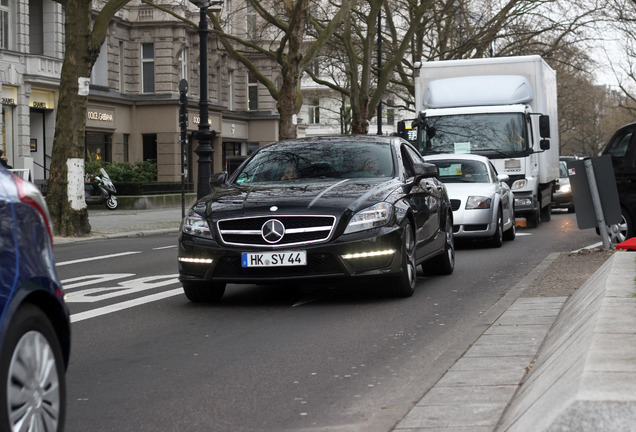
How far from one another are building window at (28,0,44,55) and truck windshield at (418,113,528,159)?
76.5 feet

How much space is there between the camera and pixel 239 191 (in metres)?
10.5

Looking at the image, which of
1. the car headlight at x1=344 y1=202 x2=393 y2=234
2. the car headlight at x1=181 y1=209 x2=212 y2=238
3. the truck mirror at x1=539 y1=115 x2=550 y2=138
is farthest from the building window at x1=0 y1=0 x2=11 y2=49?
the car headlight at x1=344 y1=202 x2=393 y2=234

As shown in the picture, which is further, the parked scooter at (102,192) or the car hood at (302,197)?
the parked scooter at (102,192)

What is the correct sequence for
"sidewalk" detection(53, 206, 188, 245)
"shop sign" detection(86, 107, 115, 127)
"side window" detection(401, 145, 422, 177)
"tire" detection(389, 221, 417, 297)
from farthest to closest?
"shop sign" detection(86, 107, 115, 127) < "sidewalk" detection(53, 206, 188, 245) < "side window" detection(401, 145, 422, 177) < "tire" detection(389, 221, 417, 297)

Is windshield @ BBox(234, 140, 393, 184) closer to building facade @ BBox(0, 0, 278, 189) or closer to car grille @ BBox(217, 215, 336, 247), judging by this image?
car grille @ BBox(217, 215, 336, 247)

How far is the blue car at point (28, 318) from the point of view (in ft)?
12.8

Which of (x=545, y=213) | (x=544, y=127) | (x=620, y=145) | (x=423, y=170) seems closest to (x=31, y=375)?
(x=423, y=170)

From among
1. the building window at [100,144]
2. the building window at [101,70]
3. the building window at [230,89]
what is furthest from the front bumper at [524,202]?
the building window at [230,89]

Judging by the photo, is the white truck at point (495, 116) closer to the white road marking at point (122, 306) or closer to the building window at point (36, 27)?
the white road marking at point (122, 306)

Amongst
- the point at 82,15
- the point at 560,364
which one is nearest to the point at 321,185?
the point at 560,364

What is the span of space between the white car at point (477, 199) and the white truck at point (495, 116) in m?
2.73

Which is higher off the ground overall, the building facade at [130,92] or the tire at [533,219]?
the building facade at [130,92]

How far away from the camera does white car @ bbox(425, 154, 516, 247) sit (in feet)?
56.6

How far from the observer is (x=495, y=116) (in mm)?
21750
